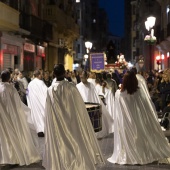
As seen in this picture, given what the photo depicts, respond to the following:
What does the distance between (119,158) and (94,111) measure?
119cm

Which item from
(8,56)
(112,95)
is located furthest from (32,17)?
(112,95)

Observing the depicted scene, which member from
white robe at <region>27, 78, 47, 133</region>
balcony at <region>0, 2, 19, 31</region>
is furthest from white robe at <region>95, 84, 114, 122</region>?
balcony at <region>0, 2, 19, 31</region>

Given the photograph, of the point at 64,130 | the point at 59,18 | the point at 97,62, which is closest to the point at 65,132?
the point at 64,130

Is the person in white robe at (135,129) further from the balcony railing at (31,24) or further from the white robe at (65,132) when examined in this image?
the balcony railing at (31,24)

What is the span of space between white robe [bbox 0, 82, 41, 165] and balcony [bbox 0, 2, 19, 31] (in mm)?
13349

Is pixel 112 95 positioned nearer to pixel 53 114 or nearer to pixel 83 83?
pixel 83 83

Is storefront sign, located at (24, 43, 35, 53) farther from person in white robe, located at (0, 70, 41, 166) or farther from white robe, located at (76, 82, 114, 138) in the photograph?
person in white robe, located at (0, 70, 41, 166)

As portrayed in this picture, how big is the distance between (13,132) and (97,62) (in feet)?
39.3

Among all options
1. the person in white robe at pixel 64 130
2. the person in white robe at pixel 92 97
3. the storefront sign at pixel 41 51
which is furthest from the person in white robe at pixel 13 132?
the storefront sign at pixel 41 51

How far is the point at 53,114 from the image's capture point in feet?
24.9

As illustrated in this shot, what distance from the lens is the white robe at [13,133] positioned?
8531mm

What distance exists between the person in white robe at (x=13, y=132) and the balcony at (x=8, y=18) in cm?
1332

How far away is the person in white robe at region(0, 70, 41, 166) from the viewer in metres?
8.53

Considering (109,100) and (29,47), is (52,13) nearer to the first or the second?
(29,47)
